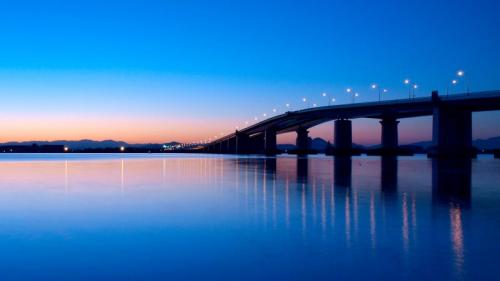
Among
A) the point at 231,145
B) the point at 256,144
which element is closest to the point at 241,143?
the point at 256,144

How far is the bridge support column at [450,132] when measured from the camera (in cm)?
7938

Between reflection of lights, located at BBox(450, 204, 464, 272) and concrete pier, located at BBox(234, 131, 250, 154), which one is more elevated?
concrete pier, located at BBox(234, 131, 250, 154)

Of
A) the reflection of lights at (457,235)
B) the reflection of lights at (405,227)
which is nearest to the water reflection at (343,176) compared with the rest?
the reflection of lights at (405,227)

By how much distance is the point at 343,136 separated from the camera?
4353 inches

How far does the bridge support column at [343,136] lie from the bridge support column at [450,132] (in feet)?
100

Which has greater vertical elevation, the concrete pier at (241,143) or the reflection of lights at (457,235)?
the concrete pier at (241,143)

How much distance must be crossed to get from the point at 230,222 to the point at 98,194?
35.1ft

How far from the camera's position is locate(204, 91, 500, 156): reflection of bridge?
78.9 meters

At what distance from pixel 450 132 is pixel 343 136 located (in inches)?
1291

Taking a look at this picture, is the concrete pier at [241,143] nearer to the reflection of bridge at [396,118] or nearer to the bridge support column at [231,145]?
the reflection of bridge at [396,118]

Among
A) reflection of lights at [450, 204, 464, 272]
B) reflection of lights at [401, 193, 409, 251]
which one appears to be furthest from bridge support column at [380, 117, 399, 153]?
reflection of lights at [450, 204, 464, 272]

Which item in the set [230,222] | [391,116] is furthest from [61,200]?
[391,116]

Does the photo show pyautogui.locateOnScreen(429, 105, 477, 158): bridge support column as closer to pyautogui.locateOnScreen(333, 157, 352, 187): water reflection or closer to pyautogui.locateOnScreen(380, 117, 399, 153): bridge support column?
pyautogui.locateOnScreen(380, 117, 399, 153): bridge support column

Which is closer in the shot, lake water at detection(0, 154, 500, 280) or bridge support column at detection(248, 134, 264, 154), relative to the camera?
lake water at detection(0, 154, 500, 280)
